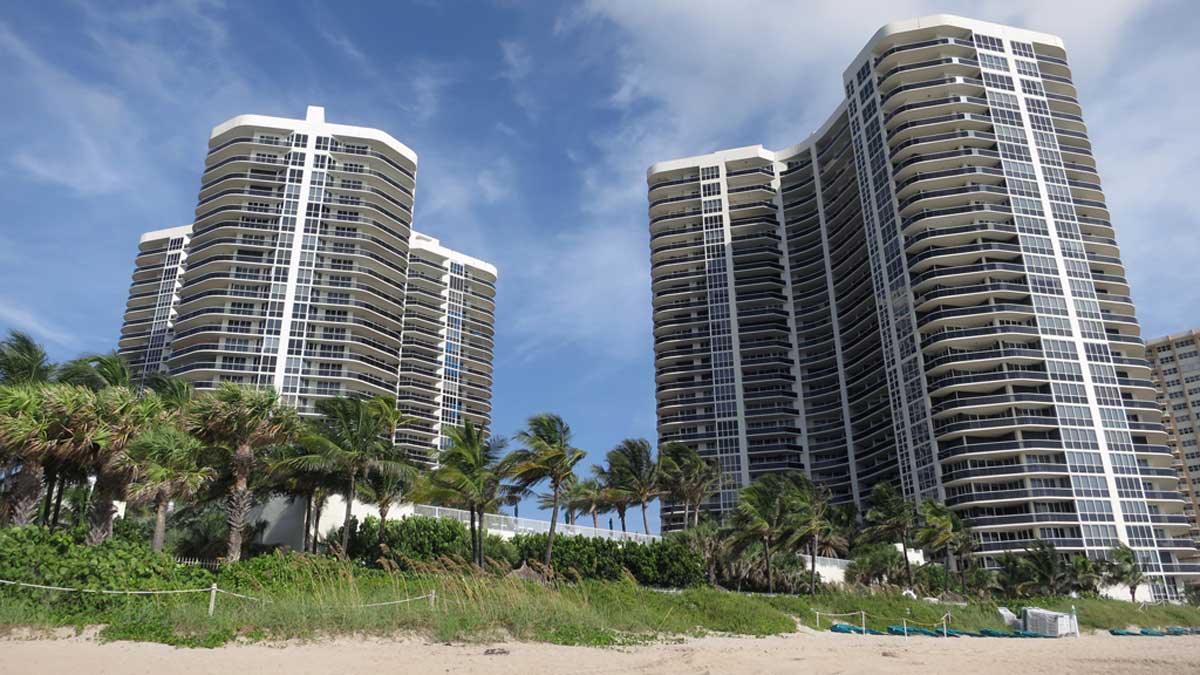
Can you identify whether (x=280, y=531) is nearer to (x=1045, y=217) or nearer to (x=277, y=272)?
(x=277, y=272)

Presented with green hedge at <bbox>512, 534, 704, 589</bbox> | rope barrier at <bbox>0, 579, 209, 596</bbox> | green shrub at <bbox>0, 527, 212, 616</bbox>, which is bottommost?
rope barrier at <bbox>0, 579, 209, 596</bbox>

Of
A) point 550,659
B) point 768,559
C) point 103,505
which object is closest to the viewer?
point 550,659

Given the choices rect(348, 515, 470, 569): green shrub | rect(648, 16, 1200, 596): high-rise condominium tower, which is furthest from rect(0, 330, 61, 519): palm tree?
rect(648, 16, 1200, 596): high-rise condominium tower

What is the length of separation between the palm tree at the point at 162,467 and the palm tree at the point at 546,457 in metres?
12.8

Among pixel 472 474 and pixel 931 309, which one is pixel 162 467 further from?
pixel 931 309

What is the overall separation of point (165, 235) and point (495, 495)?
336ft

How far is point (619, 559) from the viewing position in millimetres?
41594

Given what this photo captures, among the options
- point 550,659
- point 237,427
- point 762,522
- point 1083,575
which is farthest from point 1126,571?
point 237,427

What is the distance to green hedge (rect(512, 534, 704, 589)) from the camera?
4041 cm

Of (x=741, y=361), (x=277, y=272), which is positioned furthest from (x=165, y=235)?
(x=741, y=361)

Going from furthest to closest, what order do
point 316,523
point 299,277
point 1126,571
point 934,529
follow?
point 299,277 → point 1126,571 → point 934,529 → point 316,523

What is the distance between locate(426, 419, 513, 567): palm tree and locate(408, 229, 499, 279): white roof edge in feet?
275

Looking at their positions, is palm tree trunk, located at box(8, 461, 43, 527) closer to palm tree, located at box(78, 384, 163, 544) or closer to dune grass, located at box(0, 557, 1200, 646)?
palm tree, located at box(78, 384, 163, 544)

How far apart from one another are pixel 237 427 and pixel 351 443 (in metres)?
4.71
